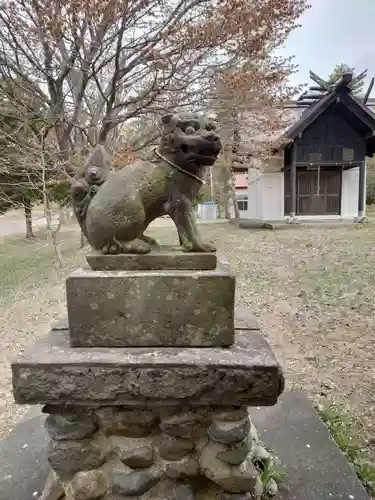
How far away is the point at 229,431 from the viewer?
1.26 meters

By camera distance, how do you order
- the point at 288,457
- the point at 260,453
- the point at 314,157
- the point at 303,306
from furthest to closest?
the point at 314,157
the point at 303,306
the point at 288,457
the point at 260,453

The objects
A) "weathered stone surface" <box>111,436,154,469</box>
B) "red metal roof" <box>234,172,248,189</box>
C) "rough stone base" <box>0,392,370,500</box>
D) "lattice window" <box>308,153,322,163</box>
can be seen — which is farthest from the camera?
"red metal roof" <box>234,172,248,189</box>

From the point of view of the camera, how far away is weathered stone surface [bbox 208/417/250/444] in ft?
4.14

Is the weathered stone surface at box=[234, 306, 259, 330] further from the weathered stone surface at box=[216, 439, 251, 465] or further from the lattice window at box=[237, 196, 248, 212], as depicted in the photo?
the lattice window at box=[237, 196, 248, 212]

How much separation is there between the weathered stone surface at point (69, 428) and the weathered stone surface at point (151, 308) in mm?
271

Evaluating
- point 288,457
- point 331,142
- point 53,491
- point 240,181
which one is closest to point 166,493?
point 53,491

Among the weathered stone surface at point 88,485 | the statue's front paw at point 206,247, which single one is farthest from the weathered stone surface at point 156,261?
the weathered stone surface at point 88,485

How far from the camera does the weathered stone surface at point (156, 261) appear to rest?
133 cm

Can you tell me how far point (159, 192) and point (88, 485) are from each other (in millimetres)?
1049

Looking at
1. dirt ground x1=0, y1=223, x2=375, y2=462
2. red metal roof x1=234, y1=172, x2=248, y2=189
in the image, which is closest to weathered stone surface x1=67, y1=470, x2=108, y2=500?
dirt ground x1=0, y1=223, x2=375, y2=462

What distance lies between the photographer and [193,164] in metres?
1.34

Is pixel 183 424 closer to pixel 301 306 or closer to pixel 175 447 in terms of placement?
pixel 175 447

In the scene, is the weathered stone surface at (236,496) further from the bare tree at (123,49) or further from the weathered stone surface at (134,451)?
the bare tree at (123,49)

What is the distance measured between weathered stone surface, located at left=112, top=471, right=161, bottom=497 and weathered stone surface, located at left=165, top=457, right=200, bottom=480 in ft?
0.18
